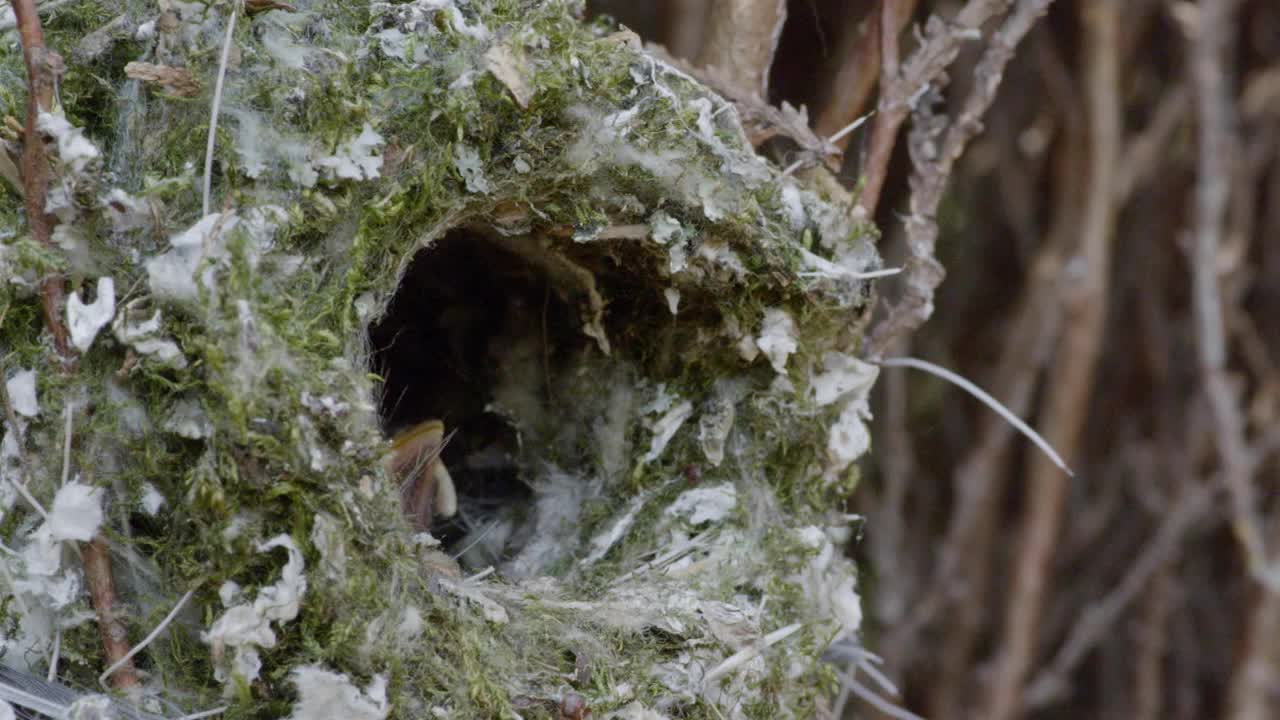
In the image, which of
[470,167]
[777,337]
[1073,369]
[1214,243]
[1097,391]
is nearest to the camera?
[470,167]

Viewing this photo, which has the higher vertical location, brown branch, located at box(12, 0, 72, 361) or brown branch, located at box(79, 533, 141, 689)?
brown branch, located at box(12, 0, 72, 361)

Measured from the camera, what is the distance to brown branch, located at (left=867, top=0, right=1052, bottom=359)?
1071mm

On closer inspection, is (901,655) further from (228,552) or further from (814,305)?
(228,552)

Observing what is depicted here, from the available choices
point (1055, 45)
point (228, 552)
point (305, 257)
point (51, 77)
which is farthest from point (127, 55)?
point (1055, 45)

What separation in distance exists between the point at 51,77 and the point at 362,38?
0.20 m

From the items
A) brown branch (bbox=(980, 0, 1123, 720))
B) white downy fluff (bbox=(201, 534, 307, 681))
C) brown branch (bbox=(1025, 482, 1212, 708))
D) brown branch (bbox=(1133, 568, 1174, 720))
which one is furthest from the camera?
brown branch (bbox=(1133, 568, 1174, 720))

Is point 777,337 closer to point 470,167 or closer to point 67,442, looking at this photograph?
point 470,167

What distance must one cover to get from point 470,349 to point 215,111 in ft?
1.63

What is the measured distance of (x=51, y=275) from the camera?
0.76m

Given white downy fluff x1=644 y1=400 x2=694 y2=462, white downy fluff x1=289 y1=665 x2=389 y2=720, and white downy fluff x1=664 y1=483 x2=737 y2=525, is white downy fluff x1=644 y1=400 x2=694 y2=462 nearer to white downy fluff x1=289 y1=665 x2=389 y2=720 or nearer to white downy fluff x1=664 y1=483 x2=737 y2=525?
white downy fluff x1=664 y1=483 x2=737 y2=525

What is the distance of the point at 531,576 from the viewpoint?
1048mm

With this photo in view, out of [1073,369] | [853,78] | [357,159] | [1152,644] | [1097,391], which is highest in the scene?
[853,78]

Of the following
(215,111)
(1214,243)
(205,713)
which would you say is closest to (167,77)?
(215,111)

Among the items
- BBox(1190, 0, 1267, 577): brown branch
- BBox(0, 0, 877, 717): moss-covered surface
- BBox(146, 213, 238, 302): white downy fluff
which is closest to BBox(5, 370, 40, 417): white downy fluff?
BBox(0, 0, 877, 717): moss-covered surface
